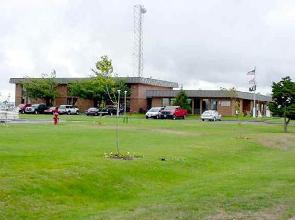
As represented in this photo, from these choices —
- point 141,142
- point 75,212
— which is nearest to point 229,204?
point 75,212

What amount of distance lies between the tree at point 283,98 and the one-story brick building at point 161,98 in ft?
115

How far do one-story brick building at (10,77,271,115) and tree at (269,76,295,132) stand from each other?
35.1 meters

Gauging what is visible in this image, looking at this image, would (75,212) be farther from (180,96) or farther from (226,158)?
(180,96)

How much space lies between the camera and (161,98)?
9075 cm

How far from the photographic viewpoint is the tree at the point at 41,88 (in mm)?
92938

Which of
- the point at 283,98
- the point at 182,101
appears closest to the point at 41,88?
the point at 182,101

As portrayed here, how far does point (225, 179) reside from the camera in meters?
17.5

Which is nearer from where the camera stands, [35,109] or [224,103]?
[35,109]

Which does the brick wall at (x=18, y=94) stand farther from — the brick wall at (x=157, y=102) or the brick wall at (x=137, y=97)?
the brick wall at (x=157, y=102)

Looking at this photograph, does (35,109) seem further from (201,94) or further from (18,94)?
(201,94)

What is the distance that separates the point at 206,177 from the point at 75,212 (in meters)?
7.16

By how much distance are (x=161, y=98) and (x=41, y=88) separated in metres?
19.3

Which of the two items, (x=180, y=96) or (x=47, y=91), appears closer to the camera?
(x=180, y=96)

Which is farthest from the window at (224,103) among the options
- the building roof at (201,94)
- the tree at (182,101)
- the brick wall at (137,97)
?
the brick wall at (137,97)
